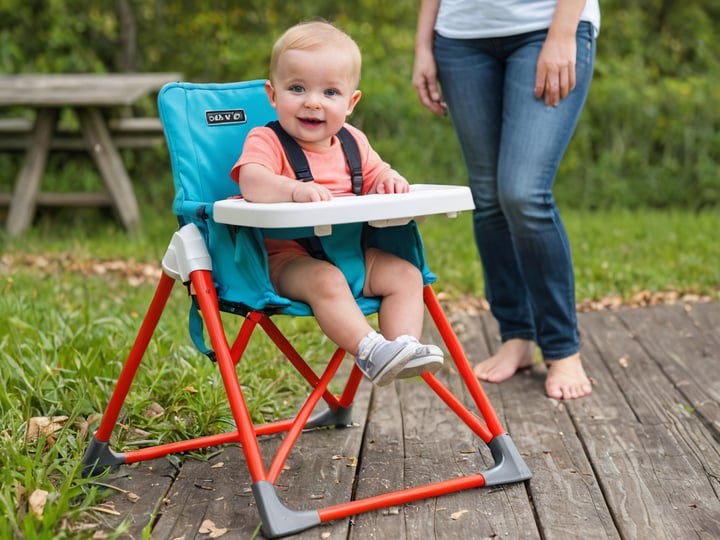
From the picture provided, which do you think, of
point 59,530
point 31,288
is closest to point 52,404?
point 59,530

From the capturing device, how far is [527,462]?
2777 millimetres

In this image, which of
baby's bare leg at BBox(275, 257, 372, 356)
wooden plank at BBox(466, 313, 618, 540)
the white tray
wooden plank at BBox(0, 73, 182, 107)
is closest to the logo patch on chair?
the white tray

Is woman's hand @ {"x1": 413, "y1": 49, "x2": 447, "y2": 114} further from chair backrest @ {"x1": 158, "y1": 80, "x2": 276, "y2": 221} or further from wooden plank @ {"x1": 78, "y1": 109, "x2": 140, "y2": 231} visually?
wooden plank @ {"x1": 78, "y1": 109, "x2": 140, "y2": 231}

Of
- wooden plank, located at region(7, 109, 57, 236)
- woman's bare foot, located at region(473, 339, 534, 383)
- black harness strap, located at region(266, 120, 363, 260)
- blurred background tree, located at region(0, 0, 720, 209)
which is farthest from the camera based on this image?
blurred background tree, located at region(0, 0, 720, 209)

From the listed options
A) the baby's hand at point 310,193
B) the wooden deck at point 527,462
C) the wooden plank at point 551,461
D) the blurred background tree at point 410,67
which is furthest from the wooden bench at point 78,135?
the baby's hand at point 310,193

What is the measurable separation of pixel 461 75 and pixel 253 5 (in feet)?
18.6

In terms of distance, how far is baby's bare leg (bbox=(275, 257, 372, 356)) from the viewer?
2.34 metres

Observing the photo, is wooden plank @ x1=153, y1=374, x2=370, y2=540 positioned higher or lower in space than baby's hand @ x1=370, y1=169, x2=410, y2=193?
lower

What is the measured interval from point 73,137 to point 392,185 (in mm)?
4741

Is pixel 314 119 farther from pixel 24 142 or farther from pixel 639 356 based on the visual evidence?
pixel 24 142

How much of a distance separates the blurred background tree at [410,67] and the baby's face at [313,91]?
4961 millimetres

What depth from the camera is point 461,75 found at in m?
3.22

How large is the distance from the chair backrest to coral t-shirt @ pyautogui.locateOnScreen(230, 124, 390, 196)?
0.16 metres

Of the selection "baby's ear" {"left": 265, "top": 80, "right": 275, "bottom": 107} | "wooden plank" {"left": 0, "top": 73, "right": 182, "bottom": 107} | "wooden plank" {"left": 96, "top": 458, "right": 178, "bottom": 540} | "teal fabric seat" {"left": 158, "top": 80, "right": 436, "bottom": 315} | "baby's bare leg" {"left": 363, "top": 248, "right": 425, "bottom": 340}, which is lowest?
"wooden plank" {"left": 96, "top": 458, "right": 178, "bottom": 540}
